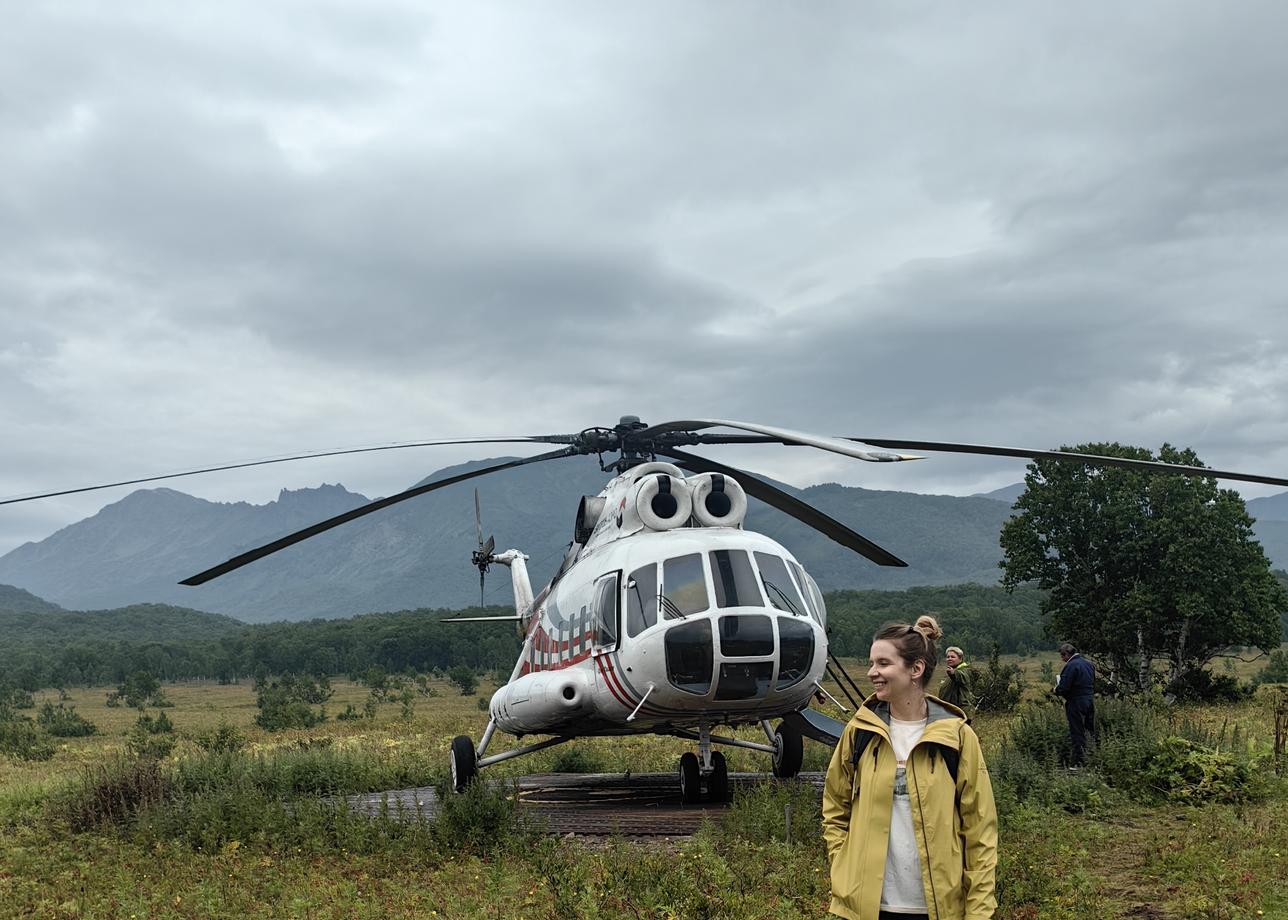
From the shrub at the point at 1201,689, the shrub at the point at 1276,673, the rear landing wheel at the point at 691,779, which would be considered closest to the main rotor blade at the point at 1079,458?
the rear landing wheel at the point at 691,779

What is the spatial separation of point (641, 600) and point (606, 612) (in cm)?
63

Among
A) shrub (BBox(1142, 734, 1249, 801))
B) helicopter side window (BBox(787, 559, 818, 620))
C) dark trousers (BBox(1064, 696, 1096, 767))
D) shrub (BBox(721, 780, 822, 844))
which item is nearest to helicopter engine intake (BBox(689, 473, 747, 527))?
helicopter side window (BBox(787, 559, 818, 620))

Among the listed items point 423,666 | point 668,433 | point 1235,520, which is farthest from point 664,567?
point 423,666

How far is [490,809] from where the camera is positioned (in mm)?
10609

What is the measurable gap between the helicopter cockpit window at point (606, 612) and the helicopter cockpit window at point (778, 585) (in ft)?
5.17

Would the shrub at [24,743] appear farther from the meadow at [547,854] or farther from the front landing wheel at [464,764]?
the front landing wheel at [464,764]

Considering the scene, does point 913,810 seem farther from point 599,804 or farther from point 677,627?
point 599,804

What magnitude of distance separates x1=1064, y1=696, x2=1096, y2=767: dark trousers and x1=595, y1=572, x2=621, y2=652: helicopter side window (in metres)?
5.69

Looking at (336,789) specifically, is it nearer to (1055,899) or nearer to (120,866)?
(120,866)

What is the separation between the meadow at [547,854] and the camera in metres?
7.78

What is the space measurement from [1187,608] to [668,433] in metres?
18.3

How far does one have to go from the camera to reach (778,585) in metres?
11.1

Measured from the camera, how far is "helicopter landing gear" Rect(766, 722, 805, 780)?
1351 cm

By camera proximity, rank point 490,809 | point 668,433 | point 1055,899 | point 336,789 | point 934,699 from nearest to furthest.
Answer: point 934,699 → point 1055,899 → point 490,809 → point 668,433 → point 336,789
